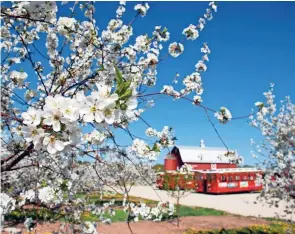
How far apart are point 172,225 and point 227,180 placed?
49.9 ft

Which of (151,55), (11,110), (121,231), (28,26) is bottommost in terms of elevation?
(121,231)

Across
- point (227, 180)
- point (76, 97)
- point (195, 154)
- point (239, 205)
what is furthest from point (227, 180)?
point (76, 97)

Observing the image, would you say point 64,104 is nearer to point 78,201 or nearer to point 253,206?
point 78,201

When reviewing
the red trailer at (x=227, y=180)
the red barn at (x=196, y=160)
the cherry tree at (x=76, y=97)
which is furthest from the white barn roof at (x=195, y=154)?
the cherry tree at (x=76, y=97)

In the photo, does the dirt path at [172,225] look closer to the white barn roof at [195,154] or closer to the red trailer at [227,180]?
the red trailer at [227,180]

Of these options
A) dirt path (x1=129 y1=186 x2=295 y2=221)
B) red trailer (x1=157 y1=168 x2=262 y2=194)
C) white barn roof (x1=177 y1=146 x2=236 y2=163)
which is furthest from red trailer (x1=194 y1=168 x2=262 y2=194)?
white barn roof (x1=177 y1=146 x2=236 y2=163)

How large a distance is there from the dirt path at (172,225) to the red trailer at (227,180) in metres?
11.5

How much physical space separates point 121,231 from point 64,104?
30.8ft

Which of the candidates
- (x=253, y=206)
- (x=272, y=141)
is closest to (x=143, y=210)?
(x=272, y=141)

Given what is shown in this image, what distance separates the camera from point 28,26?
3.98 meters

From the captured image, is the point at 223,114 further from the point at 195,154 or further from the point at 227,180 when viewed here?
the point at 195,154

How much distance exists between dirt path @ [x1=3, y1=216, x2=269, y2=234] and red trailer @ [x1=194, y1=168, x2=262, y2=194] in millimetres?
11517

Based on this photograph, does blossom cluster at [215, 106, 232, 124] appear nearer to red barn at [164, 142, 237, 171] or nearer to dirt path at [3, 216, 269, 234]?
dirt path at [3, 216, 269, 234]

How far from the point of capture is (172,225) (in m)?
12.0
